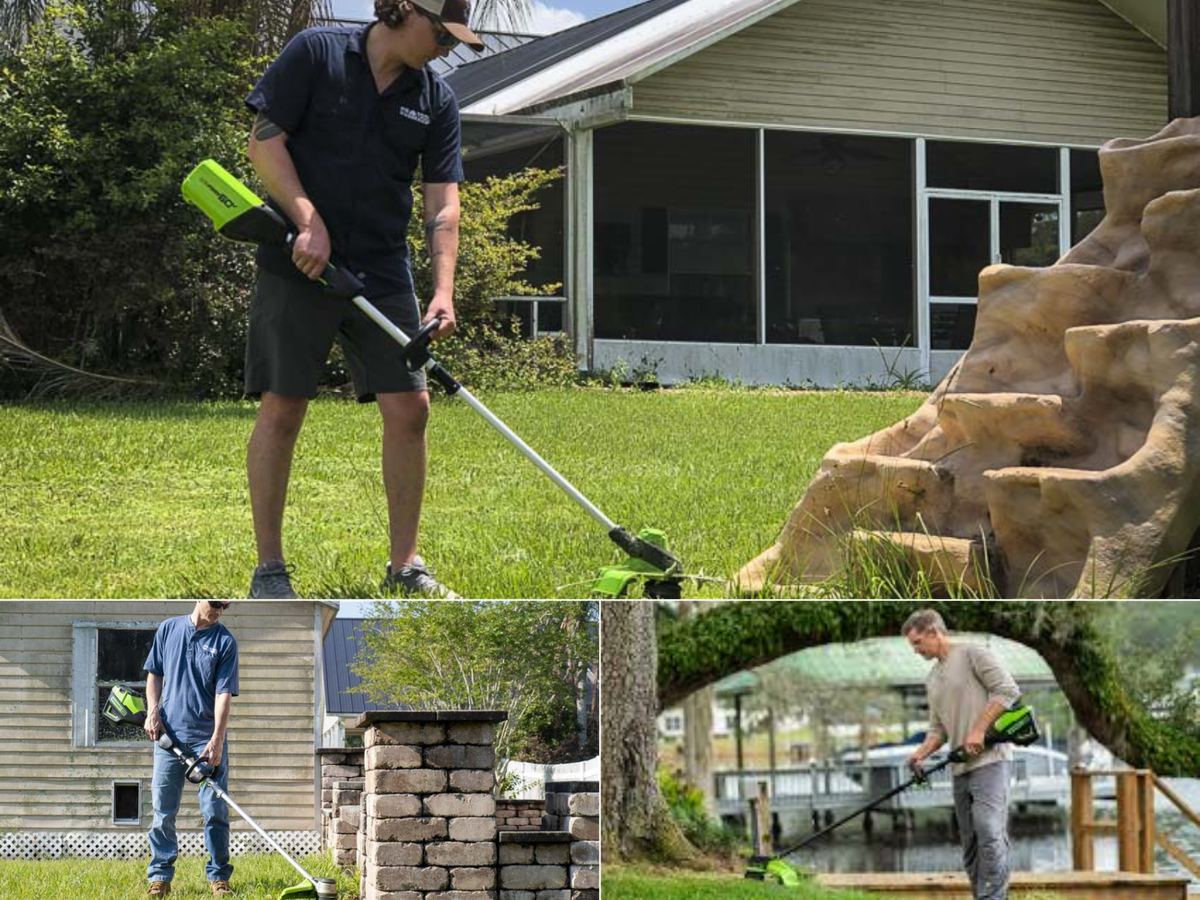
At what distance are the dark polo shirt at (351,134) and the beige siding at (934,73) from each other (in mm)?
8894

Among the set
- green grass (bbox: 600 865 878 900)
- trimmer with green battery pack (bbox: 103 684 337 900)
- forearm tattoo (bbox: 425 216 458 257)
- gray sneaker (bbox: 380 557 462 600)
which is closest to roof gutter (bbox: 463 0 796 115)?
forearm tattoo (bbox: 425 216 458 257)

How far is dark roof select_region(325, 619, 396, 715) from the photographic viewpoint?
2.97 metres

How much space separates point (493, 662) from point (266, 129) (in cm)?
162

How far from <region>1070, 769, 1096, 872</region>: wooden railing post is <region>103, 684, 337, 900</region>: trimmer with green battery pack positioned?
1288 millimetres

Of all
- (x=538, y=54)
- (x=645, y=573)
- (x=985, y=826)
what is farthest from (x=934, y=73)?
(x=985, y=826)

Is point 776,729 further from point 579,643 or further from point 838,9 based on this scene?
point 838,9

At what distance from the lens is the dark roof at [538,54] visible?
48.0 ft

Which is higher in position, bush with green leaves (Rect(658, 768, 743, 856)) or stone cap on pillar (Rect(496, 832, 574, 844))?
bush with green leaves (Rect(658, 768, 743, 856))

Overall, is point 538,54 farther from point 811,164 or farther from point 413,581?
point 413,581

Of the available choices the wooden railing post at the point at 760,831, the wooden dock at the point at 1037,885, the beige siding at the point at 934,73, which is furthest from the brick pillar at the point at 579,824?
the beige siding at the point at 934,73

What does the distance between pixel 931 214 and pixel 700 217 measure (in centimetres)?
215

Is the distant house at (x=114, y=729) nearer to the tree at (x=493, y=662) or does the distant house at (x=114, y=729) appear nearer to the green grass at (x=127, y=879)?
the green grass at (x=127, y=879)

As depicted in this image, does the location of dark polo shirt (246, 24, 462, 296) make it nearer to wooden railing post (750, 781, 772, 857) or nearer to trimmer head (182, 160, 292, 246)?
trimmer head (182, 160, 292, 246)

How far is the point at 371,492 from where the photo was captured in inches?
248
